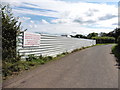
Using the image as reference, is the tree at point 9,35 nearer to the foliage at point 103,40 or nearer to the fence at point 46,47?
the fence at point 46,47

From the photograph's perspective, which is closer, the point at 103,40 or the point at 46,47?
the point at 46,47

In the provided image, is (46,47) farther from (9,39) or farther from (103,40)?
(103,40)

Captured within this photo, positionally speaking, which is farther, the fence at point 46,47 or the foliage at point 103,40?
the foliage at point 103,40

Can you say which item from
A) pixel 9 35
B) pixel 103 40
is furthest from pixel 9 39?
pixel 103 40

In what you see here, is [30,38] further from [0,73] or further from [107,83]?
[107,83]

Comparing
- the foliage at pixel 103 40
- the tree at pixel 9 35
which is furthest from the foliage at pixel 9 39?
the foliage at pixel 103 40

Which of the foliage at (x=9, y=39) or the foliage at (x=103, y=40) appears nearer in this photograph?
the foliage at (x=9, y=39)

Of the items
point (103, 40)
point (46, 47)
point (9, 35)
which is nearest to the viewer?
point (9, 35)

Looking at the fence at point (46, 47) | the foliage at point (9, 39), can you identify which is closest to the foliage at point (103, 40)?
the fence at point (46, 47)

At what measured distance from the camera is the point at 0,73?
17.8 ft

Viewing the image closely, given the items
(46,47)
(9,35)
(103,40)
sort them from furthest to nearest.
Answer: (103,40) < (46,47) < (9,35)

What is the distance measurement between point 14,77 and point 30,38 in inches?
146

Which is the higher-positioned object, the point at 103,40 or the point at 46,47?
the point at 103,40

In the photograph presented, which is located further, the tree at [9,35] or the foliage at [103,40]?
the foliage at [103,40]
